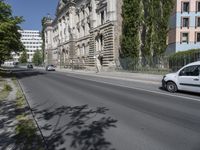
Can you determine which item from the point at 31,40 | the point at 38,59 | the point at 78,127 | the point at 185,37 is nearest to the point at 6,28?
the point at 78,127

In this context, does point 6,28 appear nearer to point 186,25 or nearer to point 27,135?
point 27,135

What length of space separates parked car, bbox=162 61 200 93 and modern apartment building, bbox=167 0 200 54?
3465 centimetres

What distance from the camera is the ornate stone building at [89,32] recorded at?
39.3 metres

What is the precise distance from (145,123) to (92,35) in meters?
41.5

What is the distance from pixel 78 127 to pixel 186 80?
27.3 feet

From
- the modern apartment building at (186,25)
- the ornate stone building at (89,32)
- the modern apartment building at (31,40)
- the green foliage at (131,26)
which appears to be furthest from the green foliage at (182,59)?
the modern apartment building at (31,40)

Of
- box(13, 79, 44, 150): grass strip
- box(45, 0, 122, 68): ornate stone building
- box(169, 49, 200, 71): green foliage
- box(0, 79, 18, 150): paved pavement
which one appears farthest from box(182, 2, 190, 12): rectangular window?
box(13, 79, 44, 150): grass strip

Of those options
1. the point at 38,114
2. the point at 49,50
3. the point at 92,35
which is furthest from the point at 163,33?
the point at 49,50

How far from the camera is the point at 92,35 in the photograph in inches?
1850

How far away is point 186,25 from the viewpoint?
4681 cm

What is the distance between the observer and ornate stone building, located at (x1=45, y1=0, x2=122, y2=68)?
3934 centimetres

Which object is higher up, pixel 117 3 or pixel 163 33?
pixel 117 3

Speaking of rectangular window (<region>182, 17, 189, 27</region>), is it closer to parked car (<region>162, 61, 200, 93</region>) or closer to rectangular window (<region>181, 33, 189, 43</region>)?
rectangular window (<region>181, 33, 189, 43</region>)

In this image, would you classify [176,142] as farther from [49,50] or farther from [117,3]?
[49,50]
